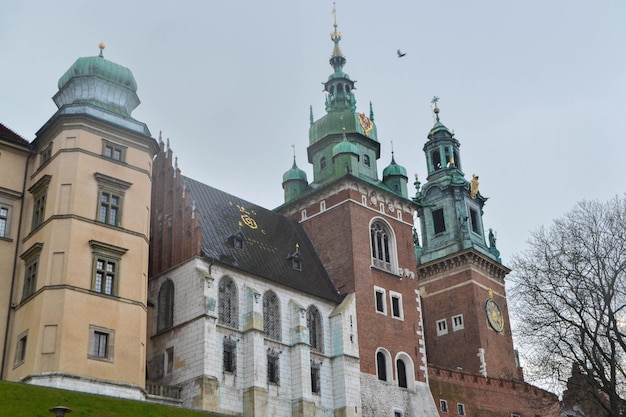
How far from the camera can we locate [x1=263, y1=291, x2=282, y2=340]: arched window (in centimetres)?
4578

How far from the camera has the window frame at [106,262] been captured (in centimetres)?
3828

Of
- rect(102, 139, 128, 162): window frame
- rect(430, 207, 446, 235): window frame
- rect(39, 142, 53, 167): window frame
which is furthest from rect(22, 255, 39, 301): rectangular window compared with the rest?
rect(430, 207, 446, 235): window frame

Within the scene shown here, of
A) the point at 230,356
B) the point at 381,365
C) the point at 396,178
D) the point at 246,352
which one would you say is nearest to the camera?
the point at 230,356

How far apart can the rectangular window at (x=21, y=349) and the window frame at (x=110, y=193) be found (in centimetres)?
616

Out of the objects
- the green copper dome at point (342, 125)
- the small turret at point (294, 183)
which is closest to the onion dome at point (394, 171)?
the green copper dome at point (342, 125)

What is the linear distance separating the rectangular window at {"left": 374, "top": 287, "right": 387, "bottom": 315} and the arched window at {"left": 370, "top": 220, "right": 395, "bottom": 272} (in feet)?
5.74

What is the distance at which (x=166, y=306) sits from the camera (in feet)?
147

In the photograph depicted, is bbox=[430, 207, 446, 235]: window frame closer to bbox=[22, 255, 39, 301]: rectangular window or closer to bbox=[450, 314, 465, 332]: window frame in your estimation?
bbox=[450, 314, 465, 332]: window frame

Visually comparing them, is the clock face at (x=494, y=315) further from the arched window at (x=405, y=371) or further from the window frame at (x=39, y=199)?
the window frame at (x=39, y=199)

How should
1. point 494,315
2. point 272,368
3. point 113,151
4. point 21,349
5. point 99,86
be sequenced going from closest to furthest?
point 21,349, point 113,151, point 99,86, point 272,368, point 494,315

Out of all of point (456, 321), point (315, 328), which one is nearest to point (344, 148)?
point (315, 328)

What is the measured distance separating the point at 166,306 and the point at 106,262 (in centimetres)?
645

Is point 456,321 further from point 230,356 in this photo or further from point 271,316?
point 230,356

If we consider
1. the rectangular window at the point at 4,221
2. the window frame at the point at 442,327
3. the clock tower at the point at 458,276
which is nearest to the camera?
the rectangular window at the point at 4,221
